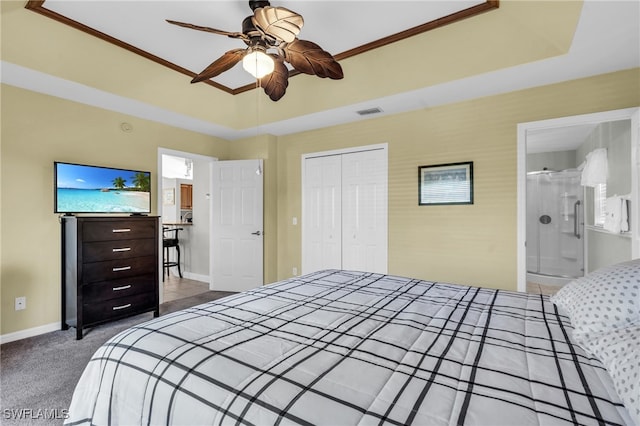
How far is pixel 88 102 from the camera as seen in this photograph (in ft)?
11.1

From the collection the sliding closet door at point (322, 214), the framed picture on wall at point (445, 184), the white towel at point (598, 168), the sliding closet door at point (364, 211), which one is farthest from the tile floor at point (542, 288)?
the sliding closet door at point (322, 214)

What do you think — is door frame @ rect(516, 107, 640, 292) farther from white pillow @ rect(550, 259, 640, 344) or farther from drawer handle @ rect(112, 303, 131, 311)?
drawer handle @ rect(112, 303, 131, 311)

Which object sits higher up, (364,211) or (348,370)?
(364,211)

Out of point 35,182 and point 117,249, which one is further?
point 117,249

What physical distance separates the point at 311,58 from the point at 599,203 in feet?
15.3

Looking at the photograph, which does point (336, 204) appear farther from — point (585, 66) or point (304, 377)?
point (304, 377)

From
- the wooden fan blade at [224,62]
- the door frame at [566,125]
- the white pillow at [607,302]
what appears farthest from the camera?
the door frame at [566,125]

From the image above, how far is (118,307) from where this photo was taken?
3199 mm

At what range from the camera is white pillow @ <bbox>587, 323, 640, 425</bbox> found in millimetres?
729

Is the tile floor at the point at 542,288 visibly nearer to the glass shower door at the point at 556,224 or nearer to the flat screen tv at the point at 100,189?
the glass shower door at the point at 556,224

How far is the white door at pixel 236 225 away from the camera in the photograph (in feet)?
15.3

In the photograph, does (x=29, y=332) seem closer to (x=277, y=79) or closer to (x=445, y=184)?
(x=277, y=79)

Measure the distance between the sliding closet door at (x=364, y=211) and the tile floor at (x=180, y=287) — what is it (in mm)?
2415

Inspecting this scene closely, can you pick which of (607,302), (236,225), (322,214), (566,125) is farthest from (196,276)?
(566,125)
